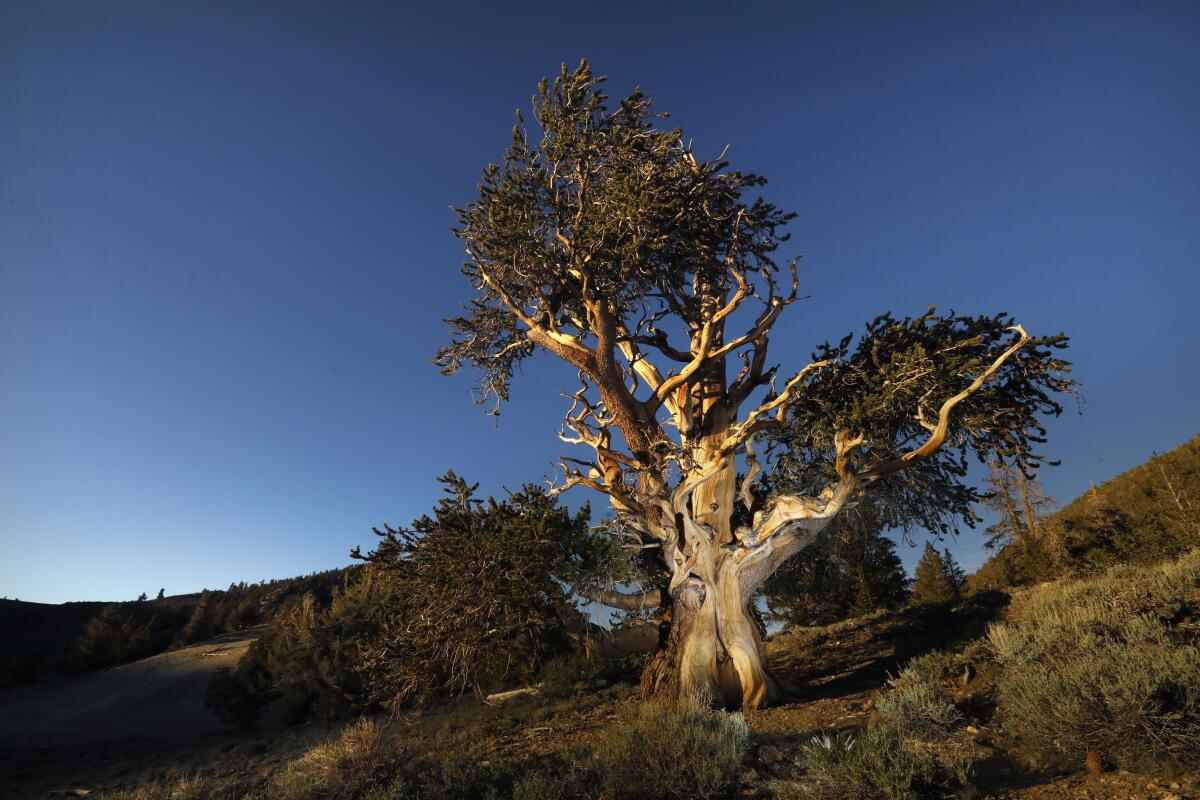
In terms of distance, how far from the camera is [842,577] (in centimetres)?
2392

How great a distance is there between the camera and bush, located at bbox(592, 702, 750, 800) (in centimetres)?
605

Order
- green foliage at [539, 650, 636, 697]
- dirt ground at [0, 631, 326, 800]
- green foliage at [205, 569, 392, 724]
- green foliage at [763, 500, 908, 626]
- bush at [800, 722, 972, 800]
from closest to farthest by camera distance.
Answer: bush at [800, 722, 972, 800], green foliage at [539, 650, 636, 697], dirt ground at [0, 631, 326, 800], green foliage at [763, 500, 908, 626], green foliage at [205, 569, 392, 724]

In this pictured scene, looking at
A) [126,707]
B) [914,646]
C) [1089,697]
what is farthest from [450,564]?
[126,707]

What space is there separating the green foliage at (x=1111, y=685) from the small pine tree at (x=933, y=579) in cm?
3179

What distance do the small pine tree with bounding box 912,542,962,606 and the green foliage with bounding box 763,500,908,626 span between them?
534cm

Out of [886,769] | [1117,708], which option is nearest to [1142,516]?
[1117,708]

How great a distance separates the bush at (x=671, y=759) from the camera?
605 cm

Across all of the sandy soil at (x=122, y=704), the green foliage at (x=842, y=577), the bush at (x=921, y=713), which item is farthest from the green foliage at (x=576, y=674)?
the sandy soil at (x=122, y=704)

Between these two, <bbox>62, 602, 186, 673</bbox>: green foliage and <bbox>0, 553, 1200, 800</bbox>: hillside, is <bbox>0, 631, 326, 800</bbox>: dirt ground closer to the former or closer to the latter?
<bbox>0, 553, 1200, 800</bbox>: hillside

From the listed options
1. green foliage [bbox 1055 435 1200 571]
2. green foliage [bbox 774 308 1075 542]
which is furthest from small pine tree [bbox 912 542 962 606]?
Result: green foliage [bbox 774 308 1075 542]

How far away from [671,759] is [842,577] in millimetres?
20079

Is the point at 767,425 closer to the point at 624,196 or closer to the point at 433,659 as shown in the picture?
the point at 624,196

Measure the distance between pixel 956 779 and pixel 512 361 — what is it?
42.8 ft

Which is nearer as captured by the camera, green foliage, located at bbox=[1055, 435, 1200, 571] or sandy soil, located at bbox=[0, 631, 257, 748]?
green foliage, located at bbox=[1055, 435, 1200, 571]
